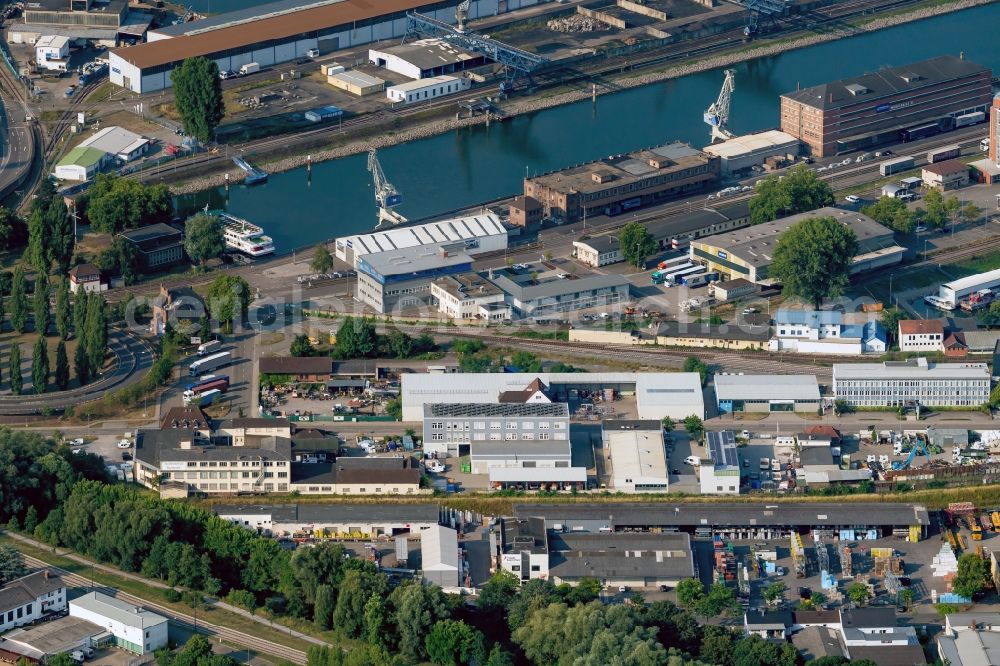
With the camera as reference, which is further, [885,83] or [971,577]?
[885,83]

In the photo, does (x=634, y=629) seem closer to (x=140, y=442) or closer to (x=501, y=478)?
(x=501, y=478)

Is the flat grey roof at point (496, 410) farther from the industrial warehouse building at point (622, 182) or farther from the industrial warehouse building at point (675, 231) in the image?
the industrial warehouse building at point (622, 182)

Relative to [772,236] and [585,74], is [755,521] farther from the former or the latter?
[585,74]

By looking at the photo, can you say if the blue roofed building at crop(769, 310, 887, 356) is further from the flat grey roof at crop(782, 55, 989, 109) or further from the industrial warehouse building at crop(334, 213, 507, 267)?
the flat grey roof at crop(782, 55, 989, 109)

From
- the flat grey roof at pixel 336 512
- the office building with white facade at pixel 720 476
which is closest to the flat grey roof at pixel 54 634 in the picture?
the flat grey roof at pixel 336 512

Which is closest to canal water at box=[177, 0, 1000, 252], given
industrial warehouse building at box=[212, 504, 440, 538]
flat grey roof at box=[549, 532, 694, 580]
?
industrial warehouse building at box=[212, 504, 440, 538]

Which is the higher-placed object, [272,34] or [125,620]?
[272,34]

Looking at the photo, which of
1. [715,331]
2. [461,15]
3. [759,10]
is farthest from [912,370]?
[759,10]

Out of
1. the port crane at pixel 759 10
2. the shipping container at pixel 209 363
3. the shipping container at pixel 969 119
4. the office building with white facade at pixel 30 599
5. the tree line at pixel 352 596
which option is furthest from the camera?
the port crane at pixel 759 10
